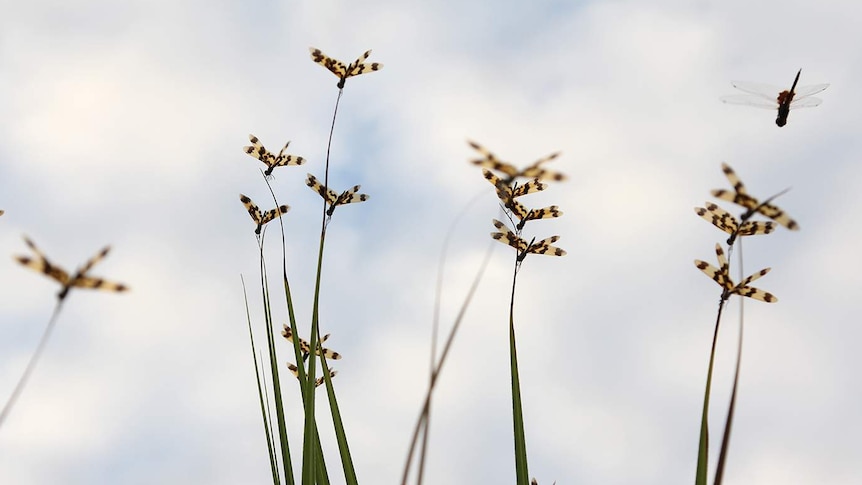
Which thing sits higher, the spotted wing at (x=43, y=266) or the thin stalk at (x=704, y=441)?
the thin stalk at (x=704, y=441)

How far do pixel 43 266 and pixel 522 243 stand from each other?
57.0 inches

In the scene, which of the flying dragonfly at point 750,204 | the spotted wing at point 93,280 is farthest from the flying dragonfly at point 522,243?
the spotted wing at point 93,280

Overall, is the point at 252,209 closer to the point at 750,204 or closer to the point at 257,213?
the point at 257,213

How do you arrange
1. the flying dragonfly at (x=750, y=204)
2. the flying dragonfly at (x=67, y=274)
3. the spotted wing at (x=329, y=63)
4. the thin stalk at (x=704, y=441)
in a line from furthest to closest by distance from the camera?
the spotted wing at (x=329, y=63) < the thin stalk at (x=704, y=441) < the flying dragonfly at (x=750, y=204) < the flying dragonfly at (x=67, y=274)

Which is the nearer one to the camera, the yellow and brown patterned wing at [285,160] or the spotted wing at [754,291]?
the spotted wing at [754,291]

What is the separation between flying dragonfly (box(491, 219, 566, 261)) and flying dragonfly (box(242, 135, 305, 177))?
881 millimetres

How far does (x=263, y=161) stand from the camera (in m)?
2.89

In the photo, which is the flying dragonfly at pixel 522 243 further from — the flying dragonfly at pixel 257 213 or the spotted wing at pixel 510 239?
the flying dragonfly at pixel 257 213

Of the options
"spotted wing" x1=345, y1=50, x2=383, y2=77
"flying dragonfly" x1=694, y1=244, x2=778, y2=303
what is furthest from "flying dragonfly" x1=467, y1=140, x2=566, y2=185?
"spotted wing" x1=345, y1=50, x2=383, y2=77

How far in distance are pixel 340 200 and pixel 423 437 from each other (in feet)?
4.89

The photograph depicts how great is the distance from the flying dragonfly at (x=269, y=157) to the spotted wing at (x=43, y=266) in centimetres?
187

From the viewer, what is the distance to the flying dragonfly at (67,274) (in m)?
0.95

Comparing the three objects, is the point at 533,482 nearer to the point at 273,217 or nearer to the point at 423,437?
the point at 423,437

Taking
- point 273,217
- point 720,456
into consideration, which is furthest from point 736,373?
point 273,217
